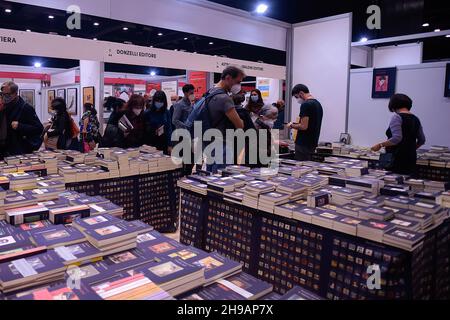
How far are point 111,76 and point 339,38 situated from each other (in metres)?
10.2

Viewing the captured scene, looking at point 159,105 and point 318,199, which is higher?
point 159,105

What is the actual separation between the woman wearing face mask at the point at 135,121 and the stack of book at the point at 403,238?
335cm

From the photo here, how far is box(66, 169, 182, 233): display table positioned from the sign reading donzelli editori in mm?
1890

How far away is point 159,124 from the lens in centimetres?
469

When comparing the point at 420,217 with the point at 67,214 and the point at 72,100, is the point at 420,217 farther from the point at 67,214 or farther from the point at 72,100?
the point at 72,100

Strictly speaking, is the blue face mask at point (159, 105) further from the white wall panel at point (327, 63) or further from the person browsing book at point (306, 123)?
the white wall panel at point (327, 63)

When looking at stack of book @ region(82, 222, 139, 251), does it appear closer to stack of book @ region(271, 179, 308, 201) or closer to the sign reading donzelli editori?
stack of book @ region(271, 179, 308, 201)

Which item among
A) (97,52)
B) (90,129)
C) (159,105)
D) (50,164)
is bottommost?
(50,164)

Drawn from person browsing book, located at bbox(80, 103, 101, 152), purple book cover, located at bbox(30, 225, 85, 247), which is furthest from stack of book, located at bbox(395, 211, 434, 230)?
person browsing book, located at bbox(80, 103, 101, 152)

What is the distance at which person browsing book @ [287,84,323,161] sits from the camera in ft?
15.1

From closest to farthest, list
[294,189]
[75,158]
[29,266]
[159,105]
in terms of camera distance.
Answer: [29,266], [294,189], [75,158], [159,105]

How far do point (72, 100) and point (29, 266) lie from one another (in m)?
8.48

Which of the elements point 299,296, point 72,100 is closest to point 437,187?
point 299,296

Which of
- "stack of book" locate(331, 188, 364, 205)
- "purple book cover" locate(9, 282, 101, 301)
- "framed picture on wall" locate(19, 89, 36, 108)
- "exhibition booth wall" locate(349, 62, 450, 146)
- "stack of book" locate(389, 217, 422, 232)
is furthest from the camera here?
"framed picture on wall" locate(19, 89, 36, 108)
